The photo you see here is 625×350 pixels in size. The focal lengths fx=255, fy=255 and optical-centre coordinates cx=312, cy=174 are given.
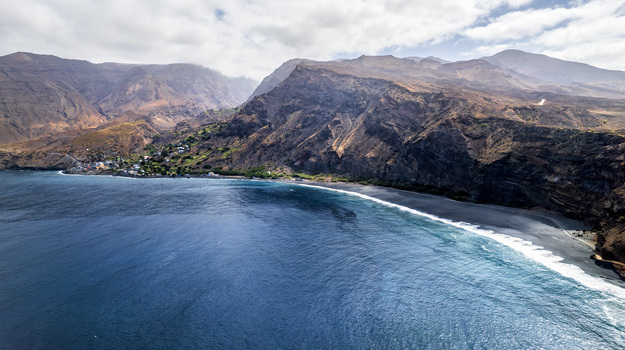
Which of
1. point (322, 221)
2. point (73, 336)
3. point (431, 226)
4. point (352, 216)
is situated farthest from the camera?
point (352, 216)

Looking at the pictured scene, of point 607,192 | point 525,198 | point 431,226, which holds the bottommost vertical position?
point 431,226

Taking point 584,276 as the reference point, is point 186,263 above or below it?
below

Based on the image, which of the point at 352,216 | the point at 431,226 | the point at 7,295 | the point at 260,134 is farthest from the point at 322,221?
the point at 260,134

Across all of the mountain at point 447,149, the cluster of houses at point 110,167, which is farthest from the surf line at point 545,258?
the cluster of houses at point 110,167

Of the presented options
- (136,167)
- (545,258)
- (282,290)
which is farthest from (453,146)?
(136,167)

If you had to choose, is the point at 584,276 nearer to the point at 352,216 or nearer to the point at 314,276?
the point at 314,276

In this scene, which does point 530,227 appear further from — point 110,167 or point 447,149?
point 110,167

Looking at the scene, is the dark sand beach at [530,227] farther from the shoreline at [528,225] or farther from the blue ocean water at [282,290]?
the blue ocean water at [282,290]
